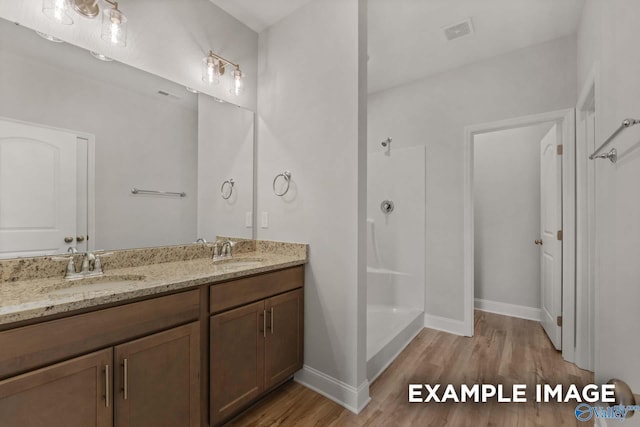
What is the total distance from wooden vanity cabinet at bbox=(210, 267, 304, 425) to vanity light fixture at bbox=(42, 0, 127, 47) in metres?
1.48

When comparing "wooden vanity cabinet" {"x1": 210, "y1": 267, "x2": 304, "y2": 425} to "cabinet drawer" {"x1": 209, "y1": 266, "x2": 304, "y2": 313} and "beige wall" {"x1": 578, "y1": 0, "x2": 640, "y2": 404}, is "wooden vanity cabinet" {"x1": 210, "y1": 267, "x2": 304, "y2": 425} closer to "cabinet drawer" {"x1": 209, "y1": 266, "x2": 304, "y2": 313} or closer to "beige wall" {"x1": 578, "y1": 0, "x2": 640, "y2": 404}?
"cabinet drawer" {"x1": 209, "y1": 266, "x2": 304, "y2": 313}

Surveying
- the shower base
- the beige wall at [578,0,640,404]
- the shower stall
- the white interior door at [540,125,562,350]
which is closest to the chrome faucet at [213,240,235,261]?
the shower base

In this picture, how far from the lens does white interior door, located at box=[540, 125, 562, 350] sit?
250 cm

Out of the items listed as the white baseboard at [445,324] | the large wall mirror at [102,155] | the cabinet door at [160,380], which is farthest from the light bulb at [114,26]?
the white baseboard at [445,324]

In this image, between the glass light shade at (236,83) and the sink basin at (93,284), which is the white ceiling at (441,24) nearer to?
the glass light shade at (236,83)

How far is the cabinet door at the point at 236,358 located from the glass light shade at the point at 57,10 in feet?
5.44

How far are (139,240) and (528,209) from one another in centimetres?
393

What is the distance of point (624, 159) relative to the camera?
1217mm

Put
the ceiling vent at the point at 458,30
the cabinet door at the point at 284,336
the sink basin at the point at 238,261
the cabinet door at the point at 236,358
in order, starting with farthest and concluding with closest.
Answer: the ceiling vent at the point at 458,30, the sink basin at the point at 238,261, the cabinet door at the point at 284,336, the cabinet door at the point at 236,358

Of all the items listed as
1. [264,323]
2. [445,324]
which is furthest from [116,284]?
[445,324]

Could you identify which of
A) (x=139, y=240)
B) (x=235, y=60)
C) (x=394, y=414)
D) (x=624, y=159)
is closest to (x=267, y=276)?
(x=139, y=240)

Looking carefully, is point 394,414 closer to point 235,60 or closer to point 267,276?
point 267,276

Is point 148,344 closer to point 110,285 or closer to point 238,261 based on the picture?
point 110,285

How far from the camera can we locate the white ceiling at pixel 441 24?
216 centimetres
